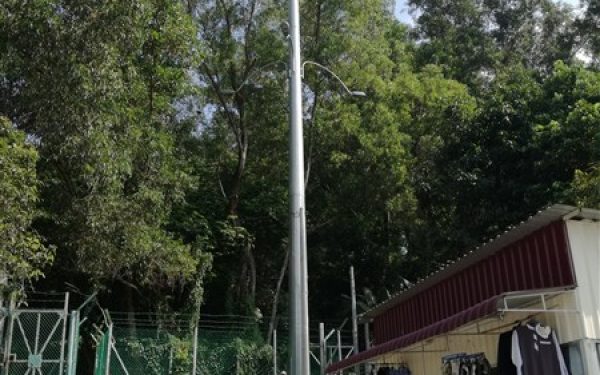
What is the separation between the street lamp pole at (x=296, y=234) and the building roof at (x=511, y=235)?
7.79 ft

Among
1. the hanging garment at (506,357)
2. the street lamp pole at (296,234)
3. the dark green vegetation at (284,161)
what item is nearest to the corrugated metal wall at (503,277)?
the hanging garment at (506,357)

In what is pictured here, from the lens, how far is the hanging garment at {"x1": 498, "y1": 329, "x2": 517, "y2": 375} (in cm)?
693

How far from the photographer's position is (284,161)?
808 inches

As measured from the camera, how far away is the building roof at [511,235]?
6.68 metres

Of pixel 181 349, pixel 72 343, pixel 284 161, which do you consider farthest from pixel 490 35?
pixel 72 343

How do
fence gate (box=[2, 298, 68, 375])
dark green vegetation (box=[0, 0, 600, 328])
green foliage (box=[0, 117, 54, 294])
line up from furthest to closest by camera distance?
1. dark green vegetation (box=[0, 0, 600, 328])
2. fence gate (box=[2, 298, 68, 375])
3. green foliage (box=[0, 117, 54, 294])

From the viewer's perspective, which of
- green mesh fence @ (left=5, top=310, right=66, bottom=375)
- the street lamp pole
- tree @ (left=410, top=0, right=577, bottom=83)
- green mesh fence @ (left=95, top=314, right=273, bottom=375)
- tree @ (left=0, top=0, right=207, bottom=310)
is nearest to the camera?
the street lamp pole

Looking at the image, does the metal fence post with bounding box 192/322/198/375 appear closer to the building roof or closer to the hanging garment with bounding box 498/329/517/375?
the building roof

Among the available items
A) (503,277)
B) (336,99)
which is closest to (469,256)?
(503,277)

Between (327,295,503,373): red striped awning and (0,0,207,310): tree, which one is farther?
(0,0,207,310): tree

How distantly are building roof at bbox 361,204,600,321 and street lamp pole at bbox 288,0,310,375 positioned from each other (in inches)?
93.5

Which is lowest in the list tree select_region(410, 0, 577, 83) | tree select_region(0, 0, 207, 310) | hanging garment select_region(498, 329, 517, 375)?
hanging garment select_region(498, 329, 517, 375)

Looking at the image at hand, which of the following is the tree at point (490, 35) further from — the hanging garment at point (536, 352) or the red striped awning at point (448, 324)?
the hanging garment at point (536, 352)

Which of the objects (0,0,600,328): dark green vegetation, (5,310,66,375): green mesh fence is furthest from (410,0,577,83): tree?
(5,310,66,375): green mesh fence
